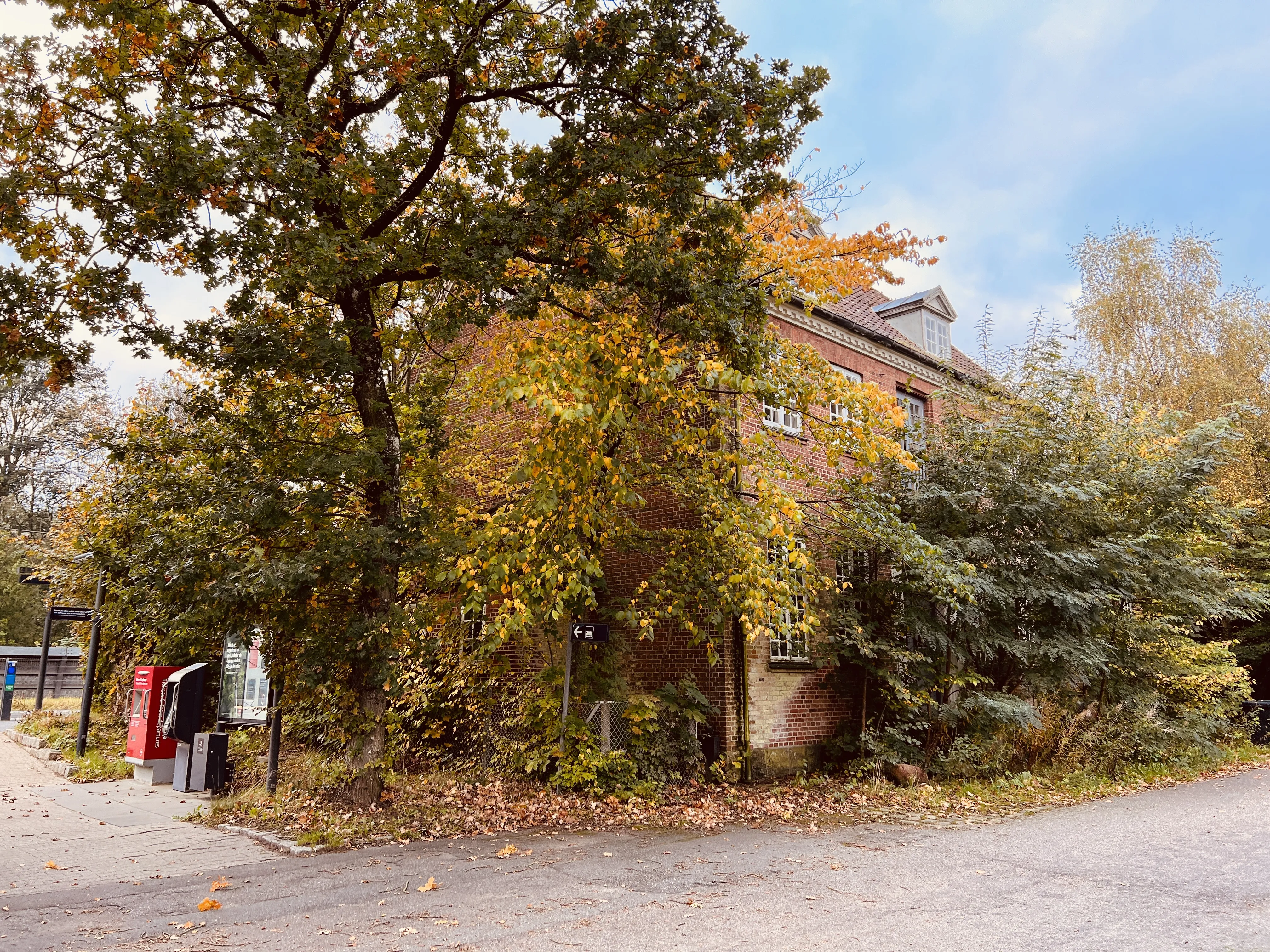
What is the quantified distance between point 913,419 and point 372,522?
457 inches

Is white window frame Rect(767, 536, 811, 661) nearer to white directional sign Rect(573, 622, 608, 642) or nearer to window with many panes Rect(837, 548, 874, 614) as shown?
window with many panes Rect(837, 548, 874, 614)

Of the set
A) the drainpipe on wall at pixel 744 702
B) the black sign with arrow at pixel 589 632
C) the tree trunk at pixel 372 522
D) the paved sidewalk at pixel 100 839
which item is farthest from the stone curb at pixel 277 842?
the drainpipe on wall at pixel 744 702

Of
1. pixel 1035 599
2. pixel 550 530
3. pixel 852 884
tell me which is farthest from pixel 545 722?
pixel 1035 599

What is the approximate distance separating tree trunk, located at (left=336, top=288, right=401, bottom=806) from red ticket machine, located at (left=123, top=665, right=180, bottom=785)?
423cm

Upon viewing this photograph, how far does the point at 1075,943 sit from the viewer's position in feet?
17.6

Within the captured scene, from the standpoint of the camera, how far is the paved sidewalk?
721 centimetres

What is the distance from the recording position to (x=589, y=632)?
1152cm

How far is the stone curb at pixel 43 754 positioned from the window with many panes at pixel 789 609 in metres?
10.9


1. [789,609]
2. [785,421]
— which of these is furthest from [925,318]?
[789,609]

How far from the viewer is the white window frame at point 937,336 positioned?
67.9 ft

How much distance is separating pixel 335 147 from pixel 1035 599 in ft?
39.0

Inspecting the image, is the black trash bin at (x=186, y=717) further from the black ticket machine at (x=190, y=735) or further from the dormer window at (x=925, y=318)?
the dormer window at (x=925, y=318)

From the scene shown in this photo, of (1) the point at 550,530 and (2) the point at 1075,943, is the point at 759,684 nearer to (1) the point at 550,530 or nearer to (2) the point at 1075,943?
(1) the point at 550,530

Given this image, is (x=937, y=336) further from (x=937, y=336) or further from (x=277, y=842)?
(x=277, y=842)
